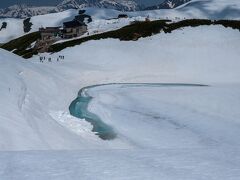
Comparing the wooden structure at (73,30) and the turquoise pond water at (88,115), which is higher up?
the wooden structure at (73,30)

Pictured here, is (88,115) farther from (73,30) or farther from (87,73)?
(73,30)

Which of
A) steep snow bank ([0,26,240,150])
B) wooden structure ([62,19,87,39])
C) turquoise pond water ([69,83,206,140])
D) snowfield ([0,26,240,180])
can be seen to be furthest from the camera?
wooden structure ([62,19,87,39])

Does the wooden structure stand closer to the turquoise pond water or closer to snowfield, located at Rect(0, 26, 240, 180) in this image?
snowfield, located at Rect(0, 26, 240, 180)

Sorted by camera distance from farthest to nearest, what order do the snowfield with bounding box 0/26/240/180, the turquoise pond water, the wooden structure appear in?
the wooden structure, the turquoise pond water, the snowfield with bounding box 0/26/240/180

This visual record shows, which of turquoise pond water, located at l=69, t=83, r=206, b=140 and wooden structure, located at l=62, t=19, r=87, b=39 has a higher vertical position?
wooden structure, located at l=62, t=19, r=87, b=39

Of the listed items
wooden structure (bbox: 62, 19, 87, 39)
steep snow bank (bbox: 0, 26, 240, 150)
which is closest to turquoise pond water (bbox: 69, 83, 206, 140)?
steep snow bank (bbox: 0, 26, 240, 150)

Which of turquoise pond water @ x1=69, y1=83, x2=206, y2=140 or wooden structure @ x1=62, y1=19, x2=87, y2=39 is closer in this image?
turquoise pond water @ x1=69, y1=83, x2=206, y2=140

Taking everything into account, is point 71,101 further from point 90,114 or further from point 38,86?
point 90,114

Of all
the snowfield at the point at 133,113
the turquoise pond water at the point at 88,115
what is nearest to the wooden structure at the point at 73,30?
the snowfield at the point at 133,113

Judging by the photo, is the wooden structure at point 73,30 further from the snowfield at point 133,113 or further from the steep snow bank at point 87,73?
the steep snow bank at point 87,73
